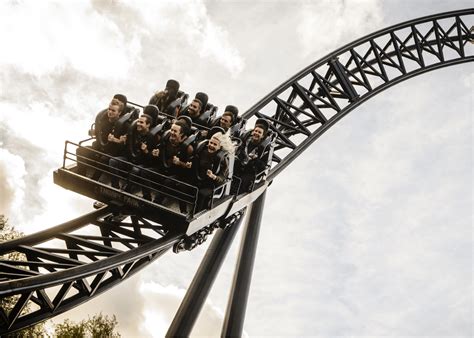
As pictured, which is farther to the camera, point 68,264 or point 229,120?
point 229,120

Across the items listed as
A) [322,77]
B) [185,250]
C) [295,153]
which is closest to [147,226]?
[185,250]

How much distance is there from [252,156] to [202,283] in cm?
200

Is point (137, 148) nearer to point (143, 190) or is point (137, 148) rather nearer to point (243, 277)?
point (143, 190)

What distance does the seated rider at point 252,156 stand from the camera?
288 inches

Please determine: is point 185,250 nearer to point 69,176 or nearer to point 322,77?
point 69,176

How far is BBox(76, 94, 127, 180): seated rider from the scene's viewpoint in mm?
5766

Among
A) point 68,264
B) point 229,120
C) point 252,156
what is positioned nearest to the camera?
point 68,264

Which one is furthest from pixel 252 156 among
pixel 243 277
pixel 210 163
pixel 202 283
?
pixel 202 283

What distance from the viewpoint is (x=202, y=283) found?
6.54m

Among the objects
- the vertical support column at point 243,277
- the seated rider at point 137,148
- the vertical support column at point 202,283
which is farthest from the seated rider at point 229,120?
the seated rider at point 137,148

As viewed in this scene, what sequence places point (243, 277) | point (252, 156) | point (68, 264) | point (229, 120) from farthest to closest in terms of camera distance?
point (229, 120) → point (252, 156) → point (243, 277) → point (68, 264)

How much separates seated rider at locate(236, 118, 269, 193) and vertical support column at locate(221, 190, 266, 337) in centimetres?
106

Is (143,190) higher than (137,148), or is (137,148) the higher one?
(137,148)

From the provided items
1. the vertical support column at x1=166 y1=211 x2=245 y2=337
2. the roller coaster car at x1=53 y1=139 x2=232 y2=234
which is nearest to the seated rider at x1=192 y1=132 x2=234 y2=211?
the roller coaster car at x1=53 y1=139 x2=232 y2=234
